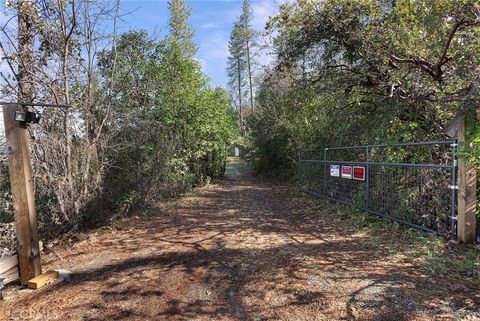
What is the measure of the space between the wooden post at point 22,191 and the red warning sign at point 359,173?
542 cm

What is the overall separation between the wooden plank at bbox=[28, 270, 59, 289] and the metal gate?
15.9 ft

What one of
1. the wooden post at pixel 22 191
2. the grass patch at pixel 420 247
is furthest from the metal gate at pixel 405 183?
the wooden post at pixel 22 191

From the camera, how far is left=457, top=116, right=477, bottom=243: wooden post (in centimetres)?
382

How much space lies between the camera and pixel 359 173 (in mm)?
6250

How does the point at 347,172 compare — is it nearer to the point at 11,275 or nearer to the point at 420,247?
the point at 420,247

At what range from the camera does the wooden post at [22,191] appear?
3.38m

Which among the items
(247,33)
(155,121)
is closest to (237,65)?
(247,33)

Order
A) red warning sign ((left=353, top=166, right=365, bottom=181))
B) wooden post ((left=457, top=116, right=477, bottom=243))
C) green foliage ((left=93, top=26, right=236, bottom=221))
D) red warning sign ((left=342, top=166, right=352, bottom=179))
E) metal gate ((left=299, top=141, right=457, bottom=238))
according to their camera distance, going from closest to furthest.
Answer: wooden post ((left=457, top=116, right=477, bottom=243)) < metal gate ((left=299, top=141, right=457, bottom=238)) < red warning sign ((left=353, top=166, right=365, bottom=181)) < green foliage ((left=93, top=26, right=236, bottom=221)) < red warning sign ((left=342, top=166, right=352, bottom=179))

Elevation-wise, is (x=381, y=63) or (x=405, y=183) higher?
(x=381, y=63)

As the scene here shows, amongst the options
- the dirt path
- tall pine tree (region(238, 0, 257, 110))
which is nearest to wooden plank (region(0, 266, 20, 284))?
the dirt path

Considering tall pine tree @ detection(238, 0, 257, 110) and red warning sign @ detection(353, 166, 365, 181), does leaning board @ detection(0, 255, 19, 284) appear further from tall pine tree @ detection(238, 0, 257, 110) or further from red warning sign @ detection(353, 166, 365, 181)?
Result: tall pine tree @ detection(238, 0, 257, 110)

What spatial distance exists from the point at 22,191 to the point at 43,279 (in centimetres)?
101

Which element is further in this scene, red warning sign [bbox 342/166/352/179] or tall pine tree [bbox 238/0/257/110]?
tall pine tree [bbox 238/0/257/110]

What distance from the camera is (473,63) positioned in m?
4.60
